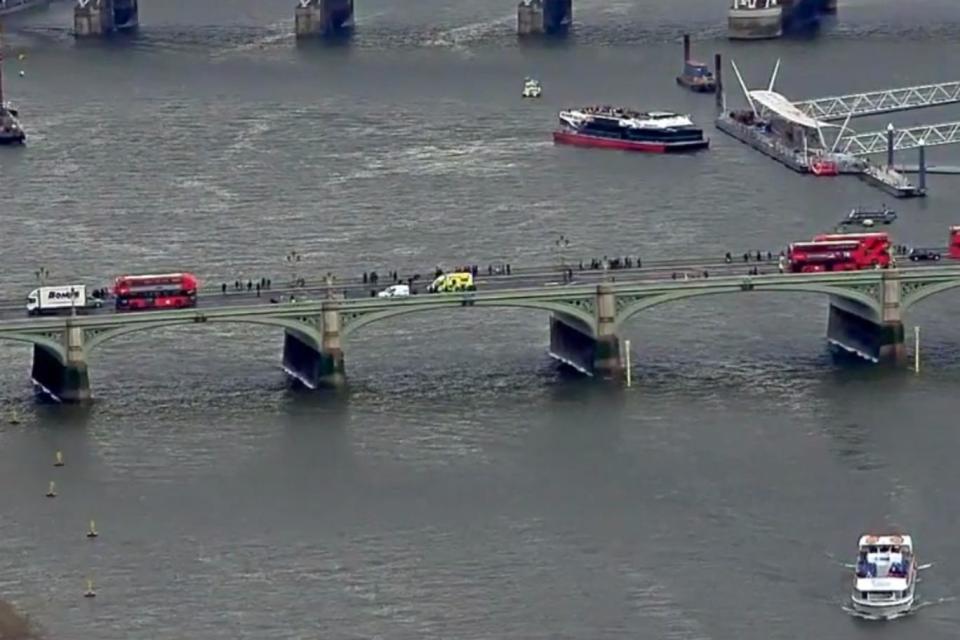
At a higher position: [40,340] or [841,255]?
[841,255]

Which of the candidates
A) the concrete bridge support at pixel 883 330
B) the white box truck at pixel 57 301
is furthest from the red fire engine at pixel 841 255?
the white box truck at pixel 57 301

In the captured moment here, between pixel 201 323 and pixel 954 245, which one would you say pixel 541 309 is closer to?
pixel 201 323

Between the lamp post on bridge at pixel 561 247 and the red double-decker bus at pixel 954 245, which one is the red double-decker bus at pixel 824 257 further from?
the lamp post on bridge at pixel 561 247

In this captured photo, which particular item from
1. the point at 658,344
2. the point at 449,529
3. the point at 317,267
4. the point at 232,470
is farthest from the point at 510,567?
the point at 317,267

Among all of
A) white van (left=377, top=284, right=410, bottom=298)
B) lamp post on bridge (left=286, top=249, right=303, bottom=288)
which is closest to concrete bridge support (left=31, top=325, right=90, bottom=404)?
white van (left=377, top=284, right=410, bottom=298)

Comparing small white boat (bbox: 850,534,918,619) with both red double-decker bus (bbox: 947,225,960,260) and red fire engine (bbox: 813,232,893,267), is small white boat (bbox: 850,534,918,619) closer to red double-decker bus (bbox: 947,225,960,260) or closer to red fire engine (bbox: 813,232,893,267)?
red fire engine (bbox: 813,232,893,267)

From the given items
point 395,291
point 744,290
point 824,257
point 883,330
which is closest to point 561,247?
point 824,257

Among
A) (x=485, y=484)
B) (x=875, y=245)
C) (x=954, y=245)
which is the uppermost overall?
(x=875, y=245)
